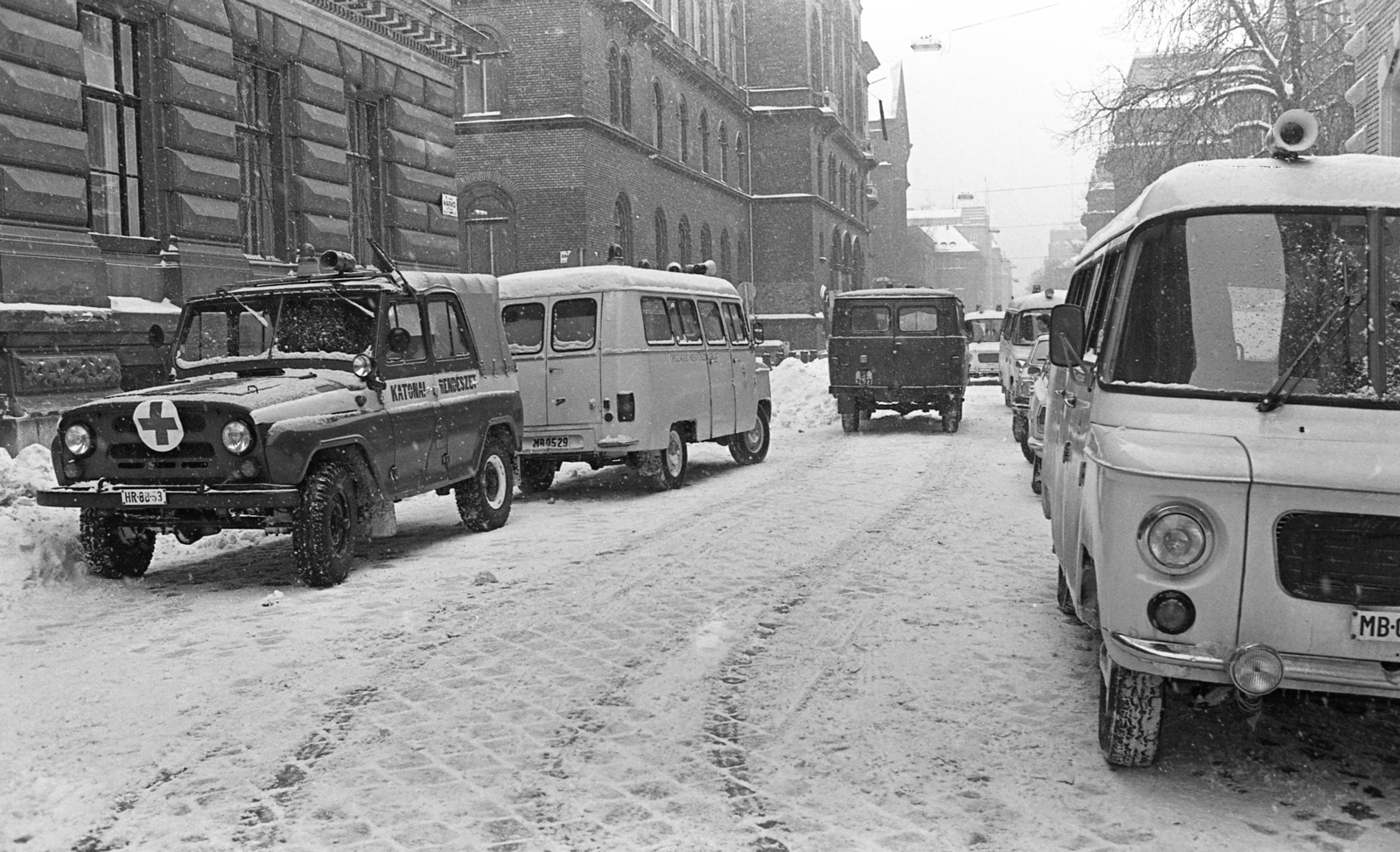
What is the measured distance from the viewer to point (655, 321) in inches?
512

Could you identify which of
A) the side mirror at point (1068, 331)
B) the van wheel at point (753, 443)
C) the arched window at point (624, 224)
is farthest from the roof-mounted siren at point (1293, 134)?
the arched window at point (624, 224)

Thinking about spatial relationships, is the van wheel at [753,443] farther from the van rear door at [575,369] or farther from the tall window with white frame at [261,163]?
the tall window with white frame at [261,163]

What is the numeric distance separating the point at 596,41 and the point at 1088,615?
29.3 metres

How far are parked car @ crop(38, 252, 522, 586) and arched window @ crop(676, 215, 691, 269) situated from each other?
29401 millimetres

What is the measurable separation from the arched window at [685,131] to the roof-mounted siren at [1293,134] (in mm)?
35730

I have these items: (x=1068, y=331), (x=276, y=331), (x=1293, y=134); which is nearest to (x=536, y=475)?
(x=276, y=331)

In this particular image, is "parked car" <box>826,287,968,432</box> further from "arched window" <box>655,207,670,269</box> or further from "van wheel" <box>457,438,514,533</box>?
"arched window" <box>655,207,670,269</box>

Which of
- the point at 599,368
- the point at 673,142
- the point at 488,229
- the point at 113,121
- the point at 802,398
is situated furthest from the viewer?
the point at 673,142

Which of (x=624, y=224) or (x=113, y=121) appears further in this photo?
(x=624, y=224)

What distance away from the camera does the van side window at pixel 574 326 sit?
1241 centimetres

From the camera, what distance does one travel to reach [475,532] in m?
10.5

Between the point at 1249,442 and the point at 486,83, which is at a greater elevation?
the point at 486,83

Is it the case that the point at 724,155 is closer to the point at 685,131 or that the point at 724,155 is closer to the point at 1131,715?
the point at 685,131

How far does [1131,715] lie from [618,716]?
209 cm
